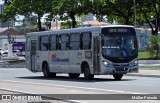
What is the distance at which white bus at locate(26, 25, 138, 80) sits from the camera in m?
25.6

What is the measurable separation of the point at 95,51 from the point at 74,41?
7.31 feet

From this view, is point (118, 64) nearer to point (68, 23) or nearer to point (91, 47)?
point (91, 47)

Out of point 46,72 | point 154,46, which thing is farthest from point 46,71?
point 154,46

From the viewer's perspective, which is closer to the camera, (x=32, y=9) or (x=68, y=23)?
(x=32, y=9)

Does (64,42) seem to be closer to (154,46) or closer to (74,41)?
(74,41)

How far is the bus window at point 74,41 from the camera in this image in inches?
1081

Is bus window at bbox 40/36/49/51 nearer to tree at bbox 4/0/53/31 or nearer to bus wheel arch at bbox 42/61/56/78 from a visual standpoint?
bus wheel arch at bbox 42/61/56/78

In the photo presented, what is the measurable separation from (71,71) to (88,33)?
10.00 ft

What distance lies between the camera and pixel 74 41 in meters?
27.8

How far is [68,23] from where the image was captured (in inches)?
2729

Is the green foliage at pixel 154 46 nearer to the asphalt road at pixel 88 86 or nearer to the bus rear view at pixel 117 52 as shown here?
the bus rear view at pixel 117 52

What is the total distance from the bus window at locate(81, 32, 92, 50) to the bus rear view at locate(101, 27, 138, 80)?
3.58 feet

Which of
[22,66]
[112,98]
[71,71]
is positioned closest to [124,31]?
[71,71]

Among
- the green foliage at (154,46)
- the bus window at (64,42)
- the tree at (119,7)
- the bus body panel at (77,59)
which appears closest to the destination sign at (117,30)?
the bus body panel at (77,59)
